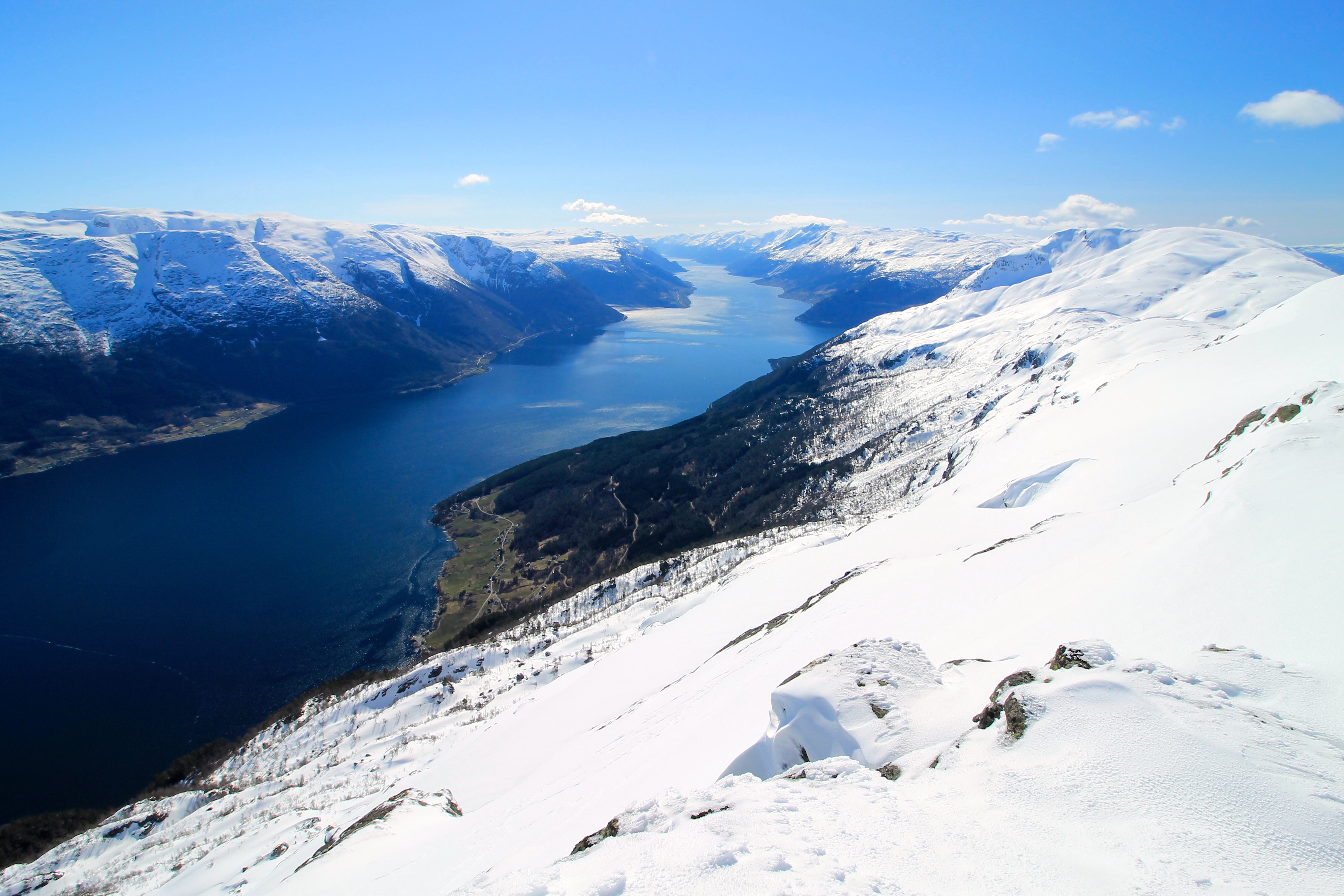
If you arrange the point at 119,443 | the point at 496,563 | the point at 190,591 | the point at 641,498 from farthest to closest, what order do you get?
the point at 119,443 → the point at 641,498 → the point at 496,563 → the point at 190,591

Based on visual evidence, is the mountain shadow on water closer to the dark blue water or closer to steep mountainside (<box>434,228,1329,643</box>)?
steep mountainside (<box>434,228,1329,643</box>)

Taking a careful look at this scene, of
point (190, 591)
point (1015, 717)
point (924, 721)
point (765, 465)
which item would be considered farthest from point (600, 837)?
point (765, 465)

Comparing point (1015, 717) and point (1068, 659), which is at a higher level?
point (1068, 659)

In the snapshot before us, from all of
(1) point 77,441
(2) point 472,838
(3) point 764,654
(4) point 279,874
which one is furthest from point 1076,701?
(1) point 77,441

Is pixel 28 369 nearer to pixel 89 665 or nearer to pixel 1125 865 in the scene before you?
pixel 89 665

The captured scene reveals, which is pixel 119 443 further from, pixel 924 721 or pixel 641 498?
pixel 924 721

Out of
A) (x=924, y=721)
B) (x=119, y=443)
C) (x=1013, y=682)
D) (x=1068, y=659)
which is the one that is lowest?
(x=119, y=443)
